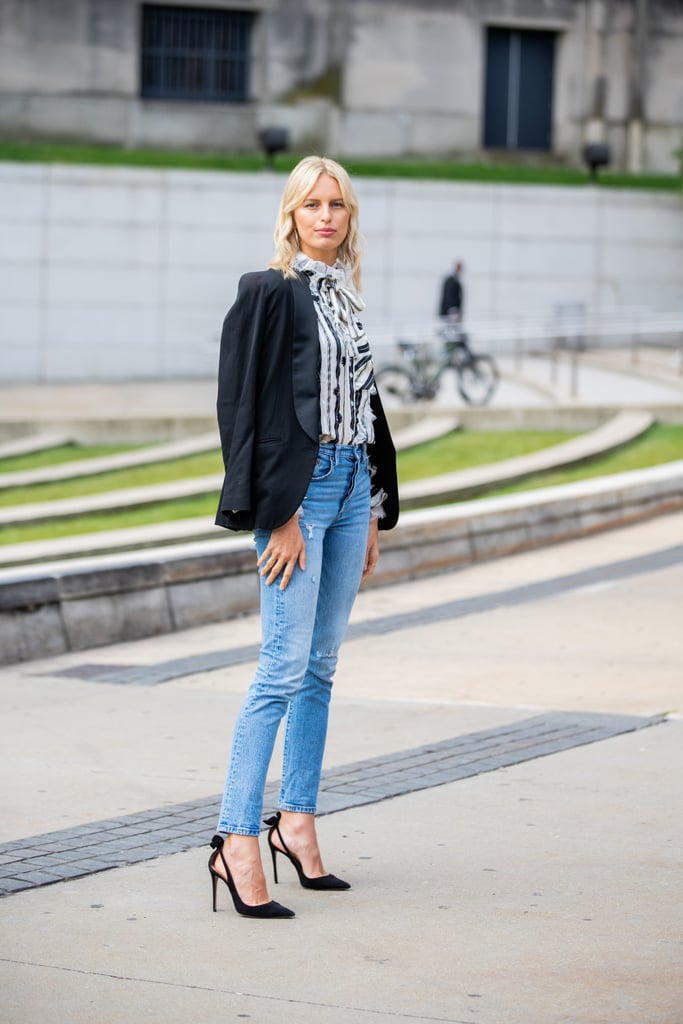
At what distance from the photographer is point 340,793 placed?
239 inches

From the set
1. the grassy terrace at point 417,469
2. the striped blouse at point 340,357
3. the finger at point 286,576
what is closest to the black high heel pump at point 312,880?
the finger at point 286,576

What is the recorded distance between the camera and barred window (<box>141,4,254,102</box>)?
33.9 metres

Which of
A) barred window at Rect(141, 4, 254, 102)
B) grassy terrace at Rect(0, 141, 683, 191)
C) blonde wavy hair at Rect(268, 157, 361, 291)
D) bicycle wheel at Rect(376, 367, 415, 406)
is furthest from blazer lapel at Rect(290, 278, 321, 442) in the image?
barred window at Rect(141, 4, 254, 102)

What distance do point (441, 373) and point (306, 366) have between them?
19.4 meters

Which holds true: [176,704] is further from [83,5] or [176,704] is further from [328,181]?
[83,5]

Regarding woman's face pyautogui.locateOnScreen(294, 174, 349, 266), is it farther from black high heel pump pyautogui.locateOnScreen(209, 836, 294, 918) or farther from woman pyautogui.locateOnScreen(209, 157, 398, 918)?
black high heel pump pyautogui.locateOnScreen(209, 836, 294, 918)

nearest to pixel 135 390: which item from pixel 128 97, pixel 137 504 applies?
pixel 128 97

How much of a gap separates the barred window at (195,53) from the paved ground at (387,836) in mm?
26030

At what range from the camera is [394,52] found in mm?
34406

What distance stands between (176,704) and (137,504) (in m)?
6.23

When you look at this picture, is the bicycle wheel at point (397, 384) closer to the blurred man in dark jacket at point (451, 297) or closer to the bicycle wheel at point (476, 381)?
the bicycle wheel at point (476, 381)

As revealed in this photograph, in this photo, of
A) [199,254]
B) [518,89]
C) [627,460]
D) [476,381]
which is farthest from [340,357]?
[518,89]

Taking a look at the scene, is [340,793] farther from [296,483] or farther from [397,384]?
[397,384]

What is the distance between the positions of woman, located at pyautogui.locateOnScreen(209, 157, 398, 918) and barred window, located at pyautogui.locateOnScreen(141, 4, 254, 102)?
99.0 ft
